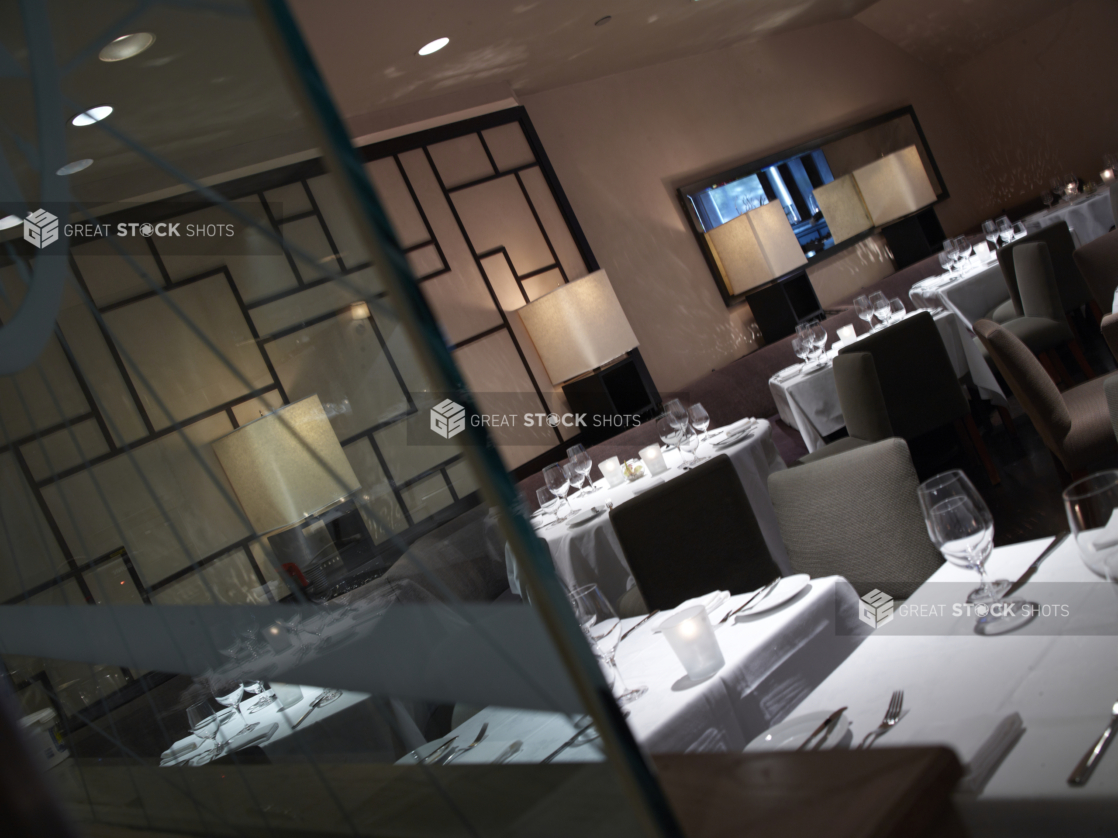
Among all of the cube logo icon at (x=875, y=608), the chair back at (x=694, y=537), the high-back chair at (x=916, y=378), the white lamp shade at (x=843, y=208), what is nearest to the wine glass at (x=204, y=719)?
the cube logo icon at (x=875, y=608)

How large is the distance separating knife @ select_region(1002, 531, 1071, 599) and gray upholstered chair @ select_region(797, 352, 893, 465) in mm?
2025

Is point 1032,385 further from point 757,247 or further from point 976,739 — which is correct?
point 757,247

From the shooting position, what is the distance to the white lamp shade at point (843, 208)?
6.66 meters

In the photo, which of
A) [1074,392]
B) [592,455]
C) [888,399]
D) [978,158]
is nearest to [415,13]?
[592,455]

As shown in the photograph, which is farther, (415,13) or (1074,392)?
(415,13)

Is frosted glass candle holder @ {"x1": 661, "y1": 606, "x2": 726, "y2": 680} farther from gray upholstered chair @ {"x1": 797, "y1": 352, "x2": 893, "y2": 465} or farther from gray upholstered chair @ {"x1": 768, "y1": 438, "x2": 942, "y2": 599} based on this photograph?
gray upholstered chair @ {"x1": 797, "y1": 352, "x2": 893, "y2": 465}

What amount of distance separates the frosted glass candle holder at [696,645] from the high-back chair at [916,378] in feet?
7.98

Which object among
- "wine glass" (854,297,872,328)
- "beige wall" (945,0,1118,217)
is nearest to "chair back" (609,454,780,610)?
→ "wine glass" (854,297,872,328)

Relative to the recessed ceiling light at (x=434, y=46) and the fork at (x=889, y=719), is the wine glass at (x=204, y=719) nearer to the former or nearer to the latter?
the fork at (x=889, y=719)

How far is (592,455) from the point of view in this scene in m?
4.37

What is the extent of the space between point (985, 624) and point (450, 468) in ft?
3.16

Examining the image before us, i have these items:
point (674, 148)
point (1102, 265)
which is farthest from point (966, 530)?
point (674, 148)

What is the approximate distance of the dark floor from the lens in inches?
116

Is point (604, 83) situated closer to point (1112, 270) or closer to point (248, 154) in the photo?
point (1112, 270)
